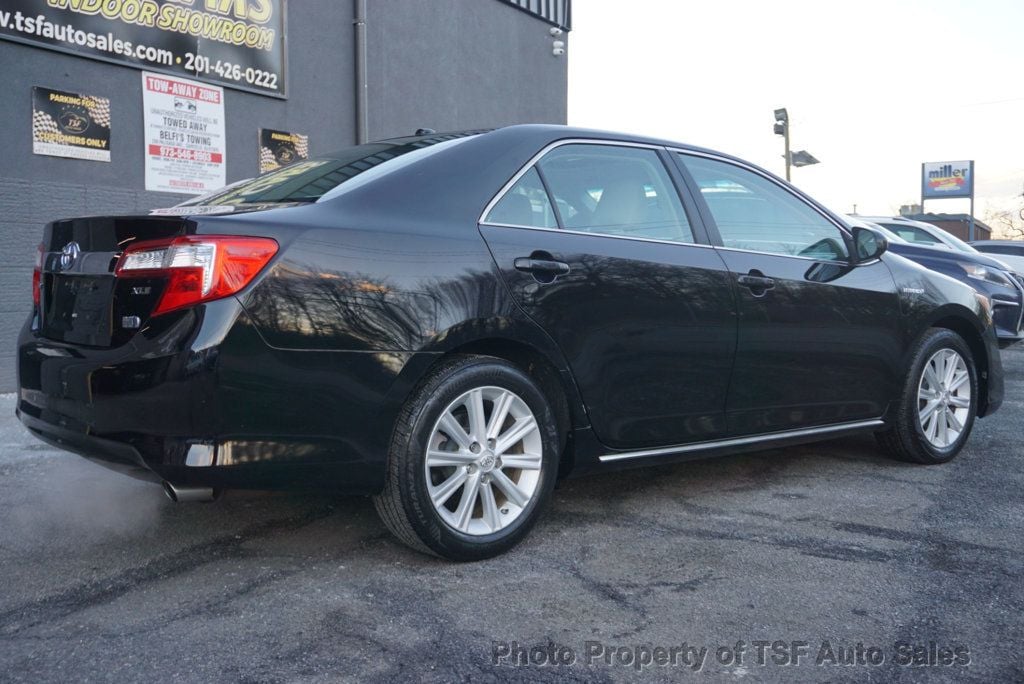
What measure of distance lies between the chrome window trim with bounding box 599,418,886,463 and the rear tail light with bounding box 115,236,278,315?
153 centimetres

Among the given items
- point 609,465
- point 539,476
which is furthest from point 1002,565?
point 539,476

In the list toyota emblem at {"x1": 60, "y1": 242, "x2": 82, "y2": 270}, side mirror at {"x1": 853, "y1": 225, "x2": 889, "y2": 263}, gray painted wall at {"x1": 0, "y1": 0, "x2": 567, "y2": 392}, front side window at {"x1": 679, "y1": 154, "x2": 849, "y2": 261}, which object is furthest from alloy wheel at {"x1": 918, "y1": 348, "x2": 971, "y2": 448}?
toyota emblem at {"x1": 60, "y1": 242, "x2": 82, "y2": 270}

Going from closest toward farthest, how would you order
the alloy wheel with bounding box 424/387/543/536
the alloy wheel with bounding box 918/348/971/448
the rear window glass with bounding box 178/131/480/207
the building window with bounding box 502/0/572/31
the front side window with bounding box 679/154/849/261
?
the alloy wheel with bounding box 424/387/543/536, the rear window glass with bounding box 178/131/480/207, the front side window with bounding box 679/154/849/261, the alloy wheel with bounding box 918/348/971/448, the building window with bounding box 502/0/572/31

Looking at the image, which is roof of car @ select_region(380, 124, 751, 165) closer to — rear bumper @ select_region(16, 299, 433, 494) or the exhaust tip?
rear bumper @ select_region(16, 299, 433, 494)

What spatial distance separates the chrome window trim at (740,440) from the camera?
3729mm

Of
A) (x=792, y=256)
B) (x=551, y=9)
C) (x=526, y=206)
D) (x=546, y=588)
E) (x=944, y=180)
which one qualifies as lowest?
(x=546, y=588)

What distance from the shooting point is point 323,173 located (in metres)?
3.53

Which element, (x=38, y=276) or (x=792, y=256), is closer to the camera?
(x=38, y=276)

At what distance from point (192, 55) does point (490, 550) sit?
654 cm

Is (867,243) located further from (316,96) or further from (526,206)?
(316,96)

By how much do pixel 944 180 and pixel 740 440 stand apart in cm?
7807

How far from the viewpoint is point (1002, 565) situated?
11.0 feet

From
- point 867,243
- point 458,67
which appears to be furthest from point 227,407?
point 458,67

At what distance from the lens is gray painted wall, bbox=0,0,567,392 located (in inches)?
280
